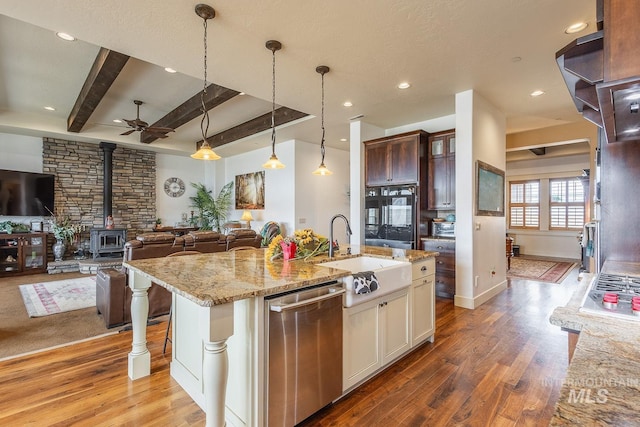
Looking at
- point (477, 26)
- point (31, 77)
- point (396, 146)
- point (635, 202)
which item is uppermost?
point (31, 77)

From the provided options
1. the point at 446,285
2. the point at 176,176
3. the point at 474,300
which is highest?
the point at 176,176

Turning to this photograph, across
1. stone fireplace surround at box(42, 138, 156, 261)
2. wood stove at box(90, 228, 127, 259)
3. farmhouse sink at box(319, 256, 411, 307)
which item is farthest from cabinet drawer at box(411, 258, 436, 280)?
stone fireplace surround at box(42, 138, 156, 261)

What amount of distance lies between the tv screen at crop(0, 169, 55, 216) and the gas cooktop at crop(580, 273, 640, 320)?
8684 millimetres

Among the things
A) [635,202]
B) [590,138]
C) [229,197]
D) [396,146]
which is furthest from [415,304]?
[229,197]

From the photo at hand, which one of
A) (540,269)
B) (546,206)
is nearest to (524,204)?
(546,206)

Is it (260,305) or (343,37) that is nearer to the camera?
(260,305)

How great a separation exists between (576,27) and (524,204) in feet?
25.2

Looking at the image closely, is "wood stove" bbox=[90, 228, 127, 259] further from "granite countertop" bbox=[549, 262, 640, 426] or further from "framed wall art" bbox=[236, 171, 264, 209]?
"granite countertop" bbox=[549, 262, 640, 426]

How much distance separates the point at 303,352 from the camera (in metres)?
1.74

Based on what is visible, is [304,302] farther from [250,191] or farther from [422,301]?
[250,191]

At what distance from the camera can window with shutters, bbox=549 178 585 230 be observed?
8.16m

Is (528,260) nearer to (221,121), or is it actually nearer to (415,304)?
(415,304)

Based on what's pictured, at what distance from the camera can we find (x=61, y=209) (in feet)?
22.2

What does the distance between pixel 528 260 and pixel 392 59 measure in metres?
7.34
